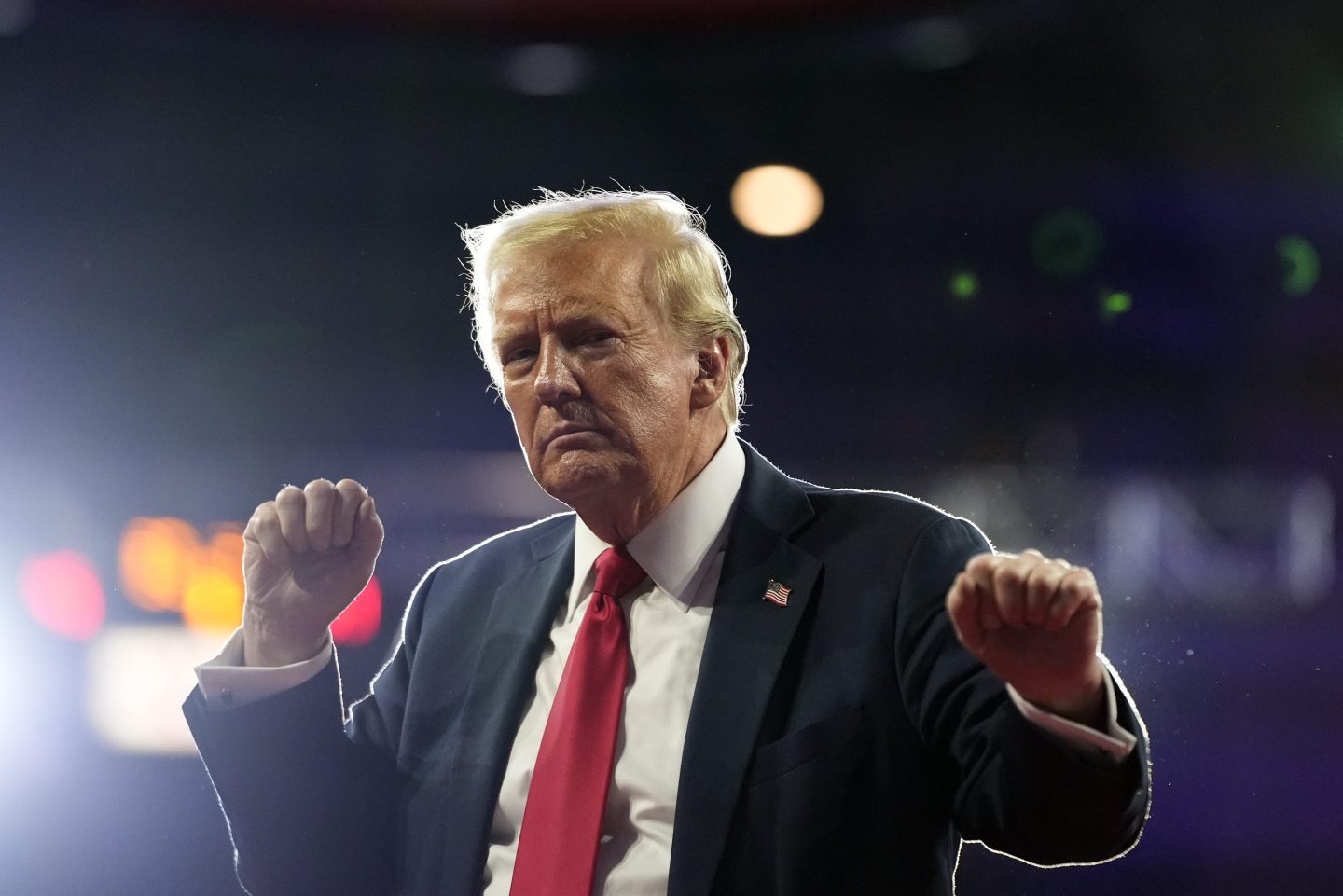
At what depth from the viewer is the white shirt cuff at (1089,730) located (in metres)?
1.12

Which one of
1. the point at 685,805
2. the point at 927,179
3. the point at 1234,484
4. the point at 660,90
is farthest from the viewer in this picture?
the point at 660,90

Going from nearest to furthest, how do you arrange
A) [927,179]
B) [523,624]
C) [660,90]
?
[523,624] < [927,179] < [660,90]

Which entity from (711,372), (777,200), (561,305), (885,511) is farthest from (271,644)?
(777,200)

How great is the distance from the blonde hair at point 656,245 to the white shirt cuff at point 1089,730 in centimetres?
71

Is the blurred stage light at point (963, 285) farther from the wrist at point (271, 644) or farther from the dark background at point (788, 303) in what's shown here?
the wrist at point (271, 644)

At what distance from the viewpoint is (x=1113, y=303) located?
2373 mm

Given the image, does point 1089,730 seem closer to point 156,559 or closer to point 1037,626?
point 1037,626

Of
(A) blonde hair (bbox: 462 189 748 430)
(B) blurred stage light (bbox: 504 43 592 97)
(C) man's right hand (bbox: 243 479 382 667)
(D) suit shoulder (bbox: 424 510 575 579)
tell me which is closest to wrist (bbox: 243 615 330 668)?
(C) man's right hand (bbox: 243 479 382 667)

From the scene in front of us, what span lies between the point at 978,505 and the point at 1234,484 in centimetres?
48

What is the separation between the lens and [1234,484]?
2.28 meters

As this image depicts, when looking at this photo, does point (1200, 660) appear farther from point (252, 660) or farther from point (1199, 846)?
point (252, 660)

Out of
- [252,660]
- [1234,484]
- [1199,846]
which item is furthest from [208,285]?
[1199,846]

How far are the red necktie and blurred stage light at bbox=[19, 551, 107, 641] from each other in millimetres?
1663

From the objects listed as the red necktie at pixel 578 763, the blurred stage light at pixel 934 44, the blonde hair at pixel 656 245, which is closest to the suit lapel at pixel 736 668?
the red necktie at pixel 578 763
